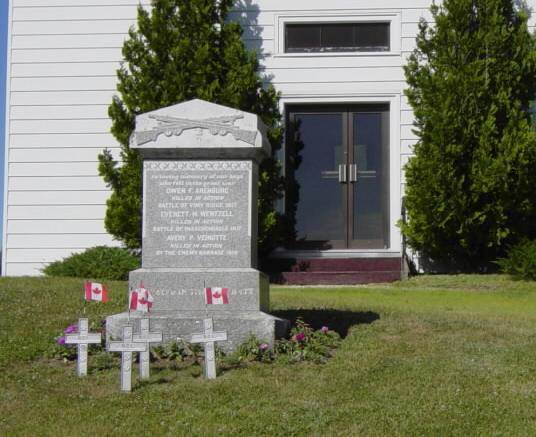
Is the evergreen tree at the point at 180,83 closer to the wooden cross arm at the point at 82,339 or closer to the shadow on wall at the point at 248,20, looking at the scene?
the shadow on wall at the point at 248,20

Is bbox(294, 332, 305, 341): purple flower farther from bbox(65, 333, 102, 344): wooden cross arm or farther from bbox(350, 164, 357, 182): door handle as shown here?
bbox(350, 164, 357, 182): door handle

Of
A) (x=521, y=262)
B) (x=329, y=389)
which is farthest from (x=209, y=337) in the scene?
(x=521, y=262)

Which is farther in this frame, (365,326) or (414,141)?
(414,141)

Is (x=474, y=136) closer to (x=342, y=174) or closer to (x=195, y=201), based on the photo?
(x=342, y=174)

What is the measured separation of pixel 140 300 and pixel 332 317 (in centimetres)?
269

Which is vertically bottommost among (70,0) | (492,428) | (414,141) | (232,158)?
(492,428)

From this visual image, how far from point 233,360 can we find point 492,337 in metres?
2.53

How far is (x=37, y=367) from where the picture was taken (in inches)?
255

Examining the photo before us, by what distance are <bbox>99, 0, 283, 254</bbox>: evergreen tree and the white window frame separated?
3.91ft

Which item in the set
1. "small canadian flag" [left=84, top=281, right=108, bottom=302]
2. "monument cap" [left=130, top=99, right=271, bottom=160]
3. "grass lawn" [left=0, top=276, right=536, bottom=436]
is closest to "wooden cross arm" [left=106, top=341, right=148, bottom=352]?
"grass lawn" [left=0, top=276, right=536, bottom=436]

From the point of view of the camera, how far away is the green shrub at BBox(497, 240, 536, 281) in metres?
12.8

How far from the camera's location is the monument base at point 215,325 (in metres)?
6.81

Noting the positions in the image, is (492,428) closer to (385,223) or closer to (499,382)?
(499,382)

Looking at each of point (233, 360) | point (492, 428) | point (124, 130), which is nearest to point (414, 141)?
point (124, 130)
